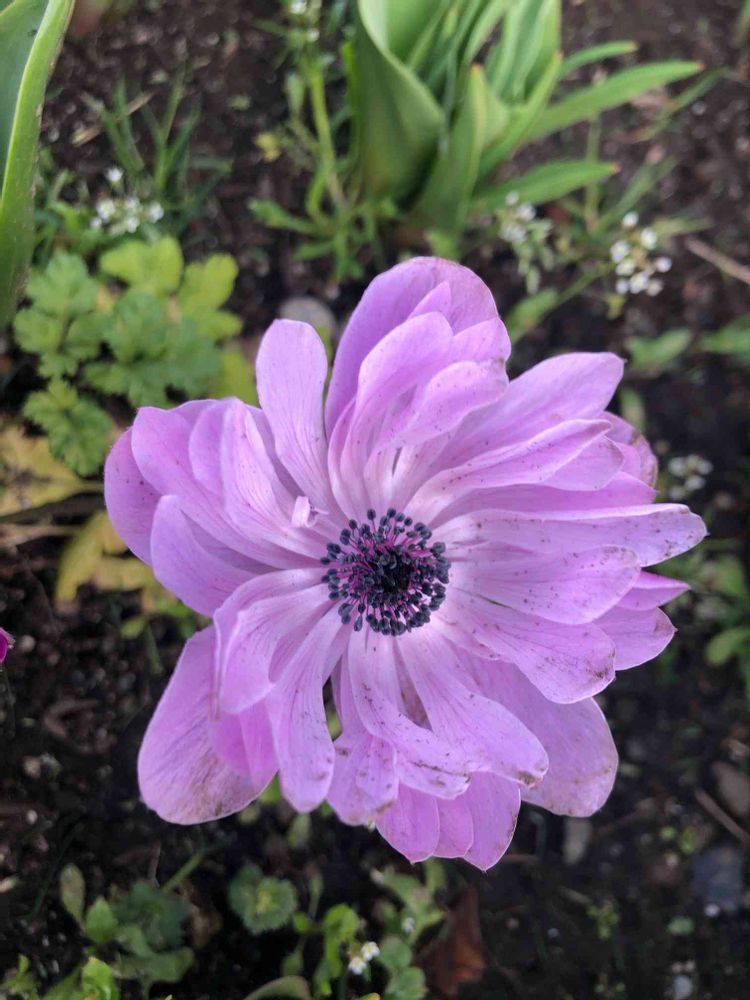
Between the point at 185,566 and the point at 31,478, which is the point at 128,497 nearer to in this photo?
the point at 185,566

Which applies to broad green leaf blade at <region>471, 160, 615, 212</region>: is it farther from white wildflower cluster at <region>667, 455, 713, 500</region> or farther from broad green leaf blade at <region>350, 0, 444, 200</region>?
Answer: white wildflower cluster at <region>667, 455, 713, 500</region>

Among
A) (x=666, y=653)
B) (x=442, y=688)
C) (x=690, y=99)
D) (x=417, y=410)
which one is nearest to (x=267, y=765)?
(x=442, y=688)

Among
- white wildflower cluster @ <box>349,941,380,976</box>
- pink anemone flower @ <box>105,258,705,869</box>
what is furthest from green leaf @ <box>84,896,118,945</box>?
pink anemone flower @ <box>105,258,705,869</box>

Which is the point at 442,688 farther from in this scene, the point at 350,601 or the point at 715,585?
the point at 715,585

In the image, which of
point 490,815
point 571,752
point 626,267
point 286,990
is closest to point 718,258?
point 626,267

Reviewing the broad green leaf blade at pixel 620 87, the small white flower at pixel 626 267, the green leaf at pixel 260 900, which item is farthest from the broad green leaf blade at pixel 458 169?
the green leaf at pixel 260 900

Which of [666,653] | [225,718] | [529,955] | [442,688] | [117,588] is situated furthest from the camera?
[666,653]
